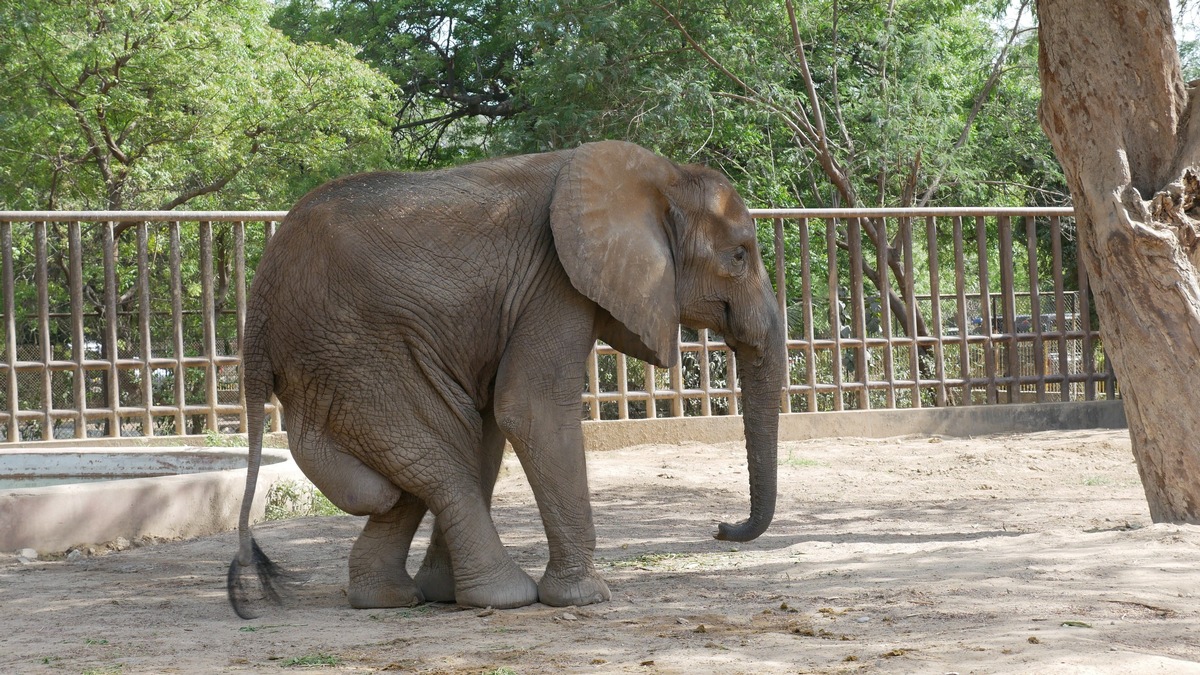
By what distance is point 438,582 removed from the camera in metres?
5.44

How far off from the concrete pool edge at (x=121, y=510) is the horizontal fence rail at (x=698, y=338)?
3244 mm

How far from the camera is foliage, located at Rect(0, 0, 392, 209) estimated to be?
15.7 metres

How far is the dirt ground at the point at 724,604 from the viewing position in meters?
3.96

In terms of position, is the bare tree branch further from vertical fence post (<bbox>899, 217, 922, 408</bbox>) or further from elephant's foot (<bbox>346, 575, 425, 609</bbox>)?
elephant's foot (<bbox>346, 575, 425, 609</bbox>)

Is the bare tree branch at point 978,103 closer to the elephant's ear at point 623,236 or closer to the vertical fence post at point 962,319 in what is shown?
the vertical fence post at point 962,319

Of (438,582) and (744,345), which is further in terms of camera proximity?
(744,345)

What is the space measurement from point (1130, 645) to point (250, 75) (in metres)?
15.3

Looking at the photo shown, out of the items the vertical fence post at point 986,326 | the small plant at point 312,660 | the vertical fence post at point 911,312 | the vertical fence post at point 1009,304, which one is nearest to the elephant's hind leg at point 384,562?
the small plant at point 312,660

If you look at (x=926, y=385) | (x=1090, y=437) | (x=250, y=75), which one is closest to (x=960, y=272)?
(x=926, y=385)

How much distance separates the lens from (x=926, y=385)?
12.1 m

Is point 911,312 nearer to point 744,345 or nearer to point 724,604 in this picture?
point 744,345

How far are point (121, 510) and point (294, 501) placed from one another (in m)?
1.34

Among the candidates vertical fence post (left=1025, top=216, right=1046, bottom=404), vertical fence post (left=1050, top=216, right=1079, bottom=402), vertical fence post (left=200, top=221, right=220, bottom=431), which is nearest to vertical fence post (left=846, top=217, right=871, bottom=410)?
vertical fence post (left=1025, top=216, right=1046, bottom=404)

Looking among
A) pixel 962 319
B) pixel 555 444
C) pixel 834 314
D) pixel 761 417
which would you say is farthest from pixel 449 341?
pixel 962 319
